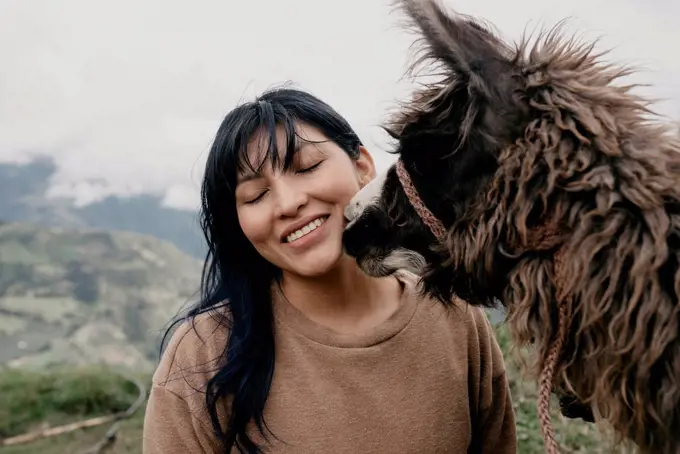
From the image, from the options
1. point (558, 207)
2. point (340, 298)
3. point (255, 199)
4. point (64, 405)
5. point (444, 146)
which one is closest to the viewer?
point (558, 207)

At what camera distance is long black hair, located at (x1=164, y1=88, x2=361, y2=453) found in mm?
2369

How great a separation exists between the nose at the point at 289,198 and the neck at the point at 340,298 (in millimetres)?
293

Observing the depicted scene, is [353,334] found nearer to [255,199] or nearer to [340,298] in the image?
[340,298]

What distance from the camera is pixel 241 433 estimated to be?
7.80ft

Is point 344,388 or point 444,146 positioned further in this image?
point 344,388

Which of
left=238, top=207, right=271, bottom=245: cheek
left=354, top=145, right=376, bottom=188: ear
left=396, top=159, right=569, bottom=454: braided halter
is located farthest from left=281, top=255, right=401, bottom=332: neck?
left=396, top=159, right=569, bottom=454: braided halter

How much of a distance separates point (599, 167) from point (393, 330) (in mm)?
978

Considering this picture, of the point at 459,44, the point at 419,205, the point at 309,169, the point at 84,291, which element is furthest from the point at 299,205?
the point at 84,291

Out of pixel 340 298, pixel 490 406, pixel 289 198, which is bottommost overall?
pixel 490 406

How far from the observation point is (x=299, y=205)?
232 cm

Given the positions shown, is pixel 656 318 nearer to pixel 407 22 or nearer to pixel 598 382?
pixel 598 382

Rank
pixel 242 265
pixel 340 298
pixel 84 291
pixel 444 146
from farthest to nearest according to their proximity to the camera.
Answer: pixel 84 291 → pixel 242 265 → pixel 340 298 → pixel 444 146

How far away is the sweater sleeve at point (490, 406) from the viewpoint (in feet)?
8.63

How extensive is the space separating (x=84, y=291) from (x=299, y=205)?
1090 centimetres
